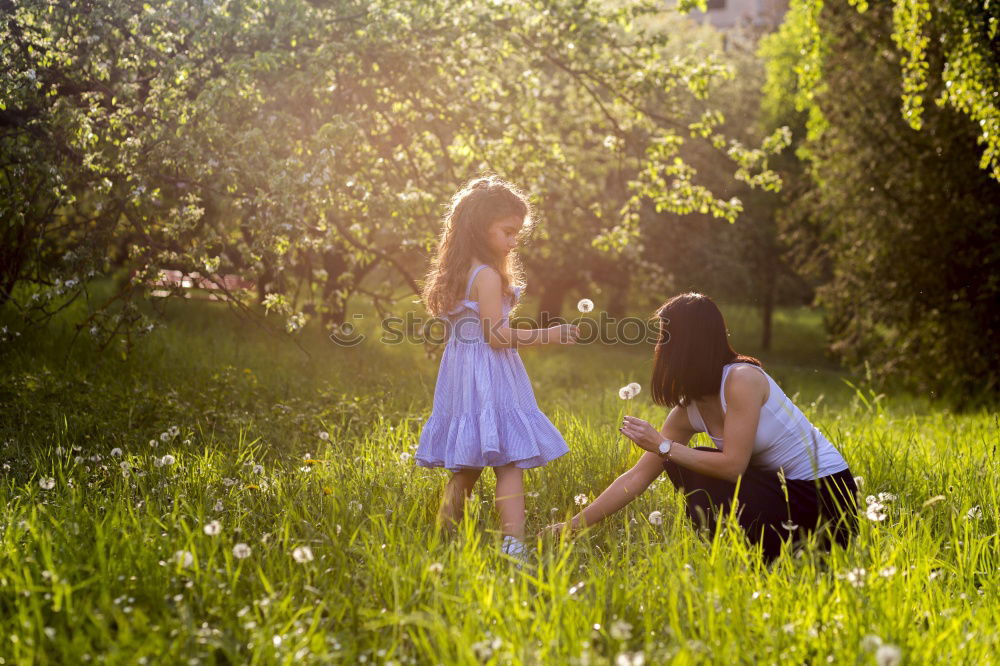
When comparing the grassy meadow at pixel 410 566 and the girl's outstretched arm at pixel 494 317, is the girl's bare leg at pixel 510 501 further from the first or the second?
the girl's outstretched arm at pixel 494 317

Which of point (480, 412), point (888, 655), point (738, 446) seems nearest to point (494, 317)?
point (480, 412)

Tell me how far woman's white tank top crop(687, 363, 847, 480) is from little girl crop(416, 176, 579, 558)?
89 cm

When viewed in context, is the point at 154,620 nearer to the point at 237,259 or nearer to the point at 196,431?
the point at 196,431

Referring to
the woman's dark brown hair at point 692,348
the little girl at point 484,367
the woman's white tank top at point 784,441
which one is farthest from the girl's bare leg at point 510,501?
the woman's white tank top at point 784,441

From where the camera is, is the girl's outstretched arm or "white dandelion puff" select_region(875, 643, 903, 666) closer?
"white dandelion puff" select_region(875, 643, 903, 666)

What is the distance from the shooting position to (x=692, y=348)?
3795mm

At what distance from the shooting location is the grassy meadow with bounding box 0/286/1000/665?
2.58 metres

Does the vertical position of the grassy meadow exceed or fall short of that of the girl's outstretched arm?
it falls short

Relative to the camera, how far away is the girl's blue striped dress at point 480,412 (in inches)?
159

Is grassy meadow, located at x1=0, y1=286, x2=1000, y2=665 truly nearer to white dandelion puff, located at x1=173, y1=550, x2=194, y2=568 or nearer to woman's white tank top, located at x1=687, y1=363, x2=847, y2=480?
white dandelion puff, located at x1=173, y1=550, x2=194, y2=568

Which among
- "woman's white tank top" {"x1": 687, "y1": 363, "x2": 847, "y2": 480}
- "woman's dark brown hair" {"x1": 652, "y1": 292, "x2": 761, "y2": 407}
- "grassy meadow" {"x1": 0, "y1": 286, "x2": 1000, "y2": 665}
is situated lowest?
"grassy meadow" {"x1": 0, "y1": 286, "x2": 1000, "y2": 665}

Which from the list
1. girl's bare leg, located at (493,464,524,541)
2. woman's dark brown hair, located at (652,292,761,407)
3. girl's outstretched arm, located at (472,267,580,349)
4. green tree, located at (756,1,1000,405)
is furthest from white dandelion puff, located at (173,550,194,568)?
green tree, located at (756,1,1000,405)

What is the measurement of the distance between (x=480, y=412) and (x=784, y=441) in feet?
4.55

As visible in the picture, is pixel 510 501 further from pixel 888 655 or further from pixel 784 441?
pixel 888 655
